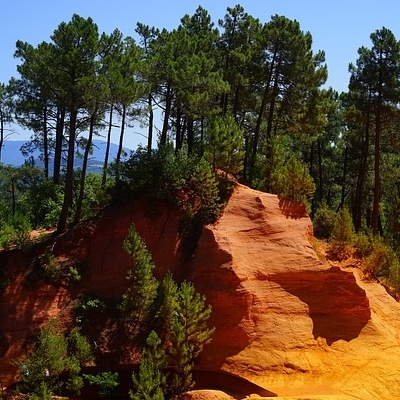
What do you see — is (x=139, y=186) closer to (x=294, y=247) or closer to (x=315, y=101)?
(x=294, y=247)

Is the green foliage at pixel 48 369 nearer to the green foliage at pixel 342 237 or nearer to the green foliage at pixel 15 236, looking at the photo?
the green foliage at pixel 15 236

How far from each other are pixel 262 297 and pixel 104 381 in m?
6.54

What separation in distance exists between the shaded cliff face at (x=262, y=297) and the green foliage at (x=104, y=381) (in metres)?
3.07

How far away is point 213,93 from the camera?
26719mm

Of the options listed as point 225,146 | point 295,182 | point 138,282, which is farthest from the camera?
point 295,182

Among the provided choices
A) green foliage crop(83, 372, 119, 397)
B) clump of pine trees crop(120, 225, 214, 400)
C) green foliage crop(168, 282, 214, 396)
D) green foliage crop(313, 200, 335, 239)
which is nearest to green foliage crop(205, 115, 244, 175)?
clump of pine trees crop(120, 225, 214, 400)

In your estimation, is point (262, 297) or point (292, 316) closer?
point (292, 316)

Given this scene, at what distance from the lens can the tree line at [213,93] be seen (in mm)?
21938

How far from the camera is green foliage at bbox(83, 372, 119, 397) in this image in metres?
17.3

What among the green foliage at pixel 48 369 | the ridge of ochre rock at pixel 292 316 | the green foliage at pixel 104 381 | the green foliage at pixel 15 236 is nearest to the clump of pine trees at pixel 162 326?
the green foliage at pixel 104 381

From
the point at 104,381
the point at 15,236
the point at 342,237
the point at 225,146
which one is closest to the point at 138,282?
the point at 104,381

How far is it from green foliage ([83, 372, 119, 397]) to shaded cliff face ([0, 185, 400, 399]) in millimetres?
3074

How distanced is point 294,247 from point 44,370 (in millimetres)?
10644

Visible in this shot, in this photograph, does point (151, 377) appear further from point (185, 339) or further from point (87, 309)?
point (87, 309)
